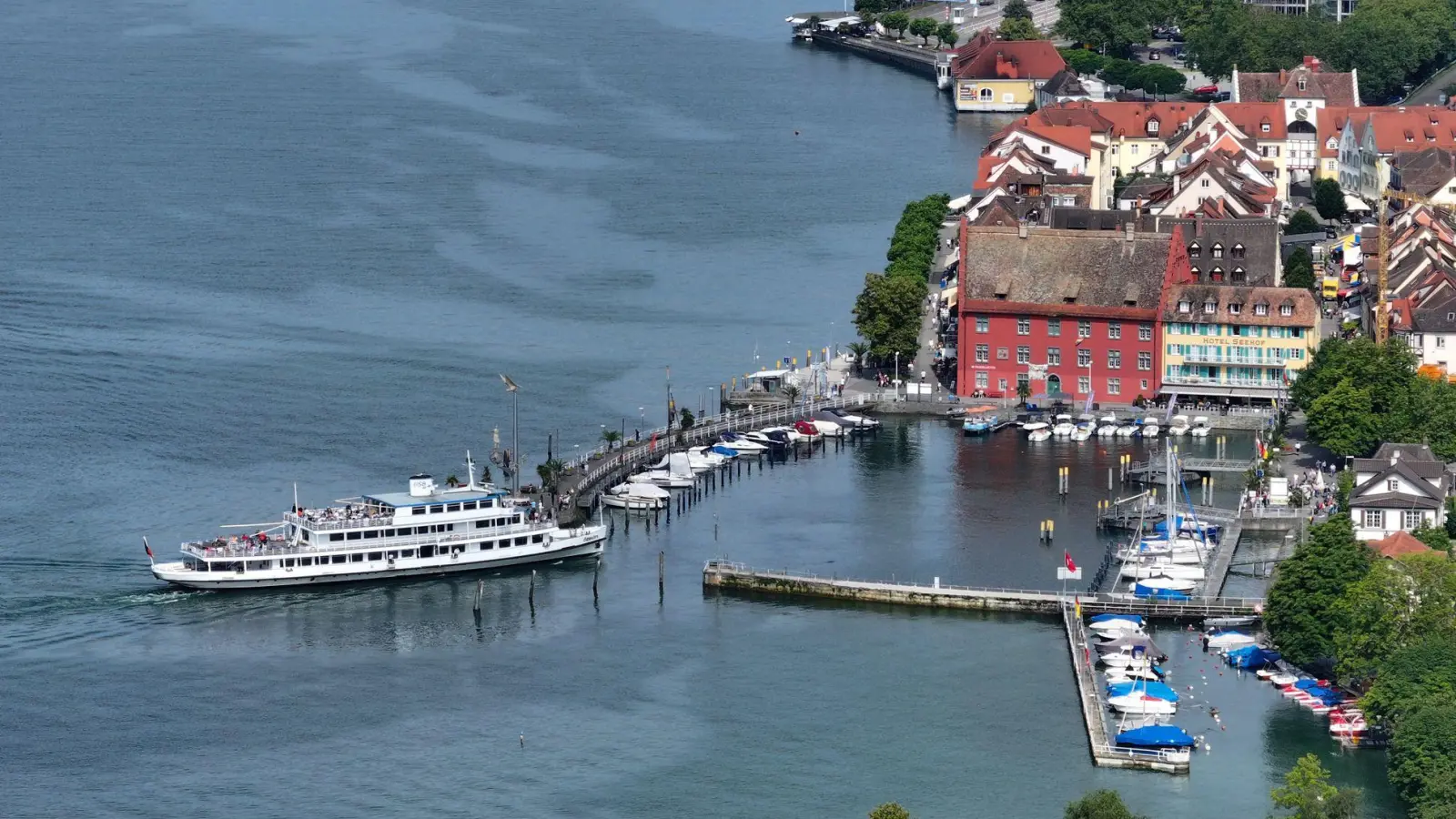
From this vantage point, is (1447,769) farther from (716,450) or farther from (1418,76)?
(1418,76)

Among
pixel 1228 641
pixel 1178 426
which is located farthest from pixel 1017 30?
pixel 1228 641

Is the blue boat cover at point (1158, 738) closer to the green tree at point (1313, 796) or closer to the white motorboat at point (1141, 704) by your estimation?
the white motorboat at point (1141, 704)

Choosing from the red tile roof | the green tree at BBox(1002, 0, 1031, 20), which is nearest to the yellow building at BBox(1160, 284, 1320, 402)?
the red tile roof

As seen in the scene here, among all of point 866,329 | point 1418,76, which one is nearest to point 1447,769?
point 866,329

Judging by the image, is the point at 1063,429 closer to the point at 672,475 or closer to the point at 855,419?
the point at 855,419

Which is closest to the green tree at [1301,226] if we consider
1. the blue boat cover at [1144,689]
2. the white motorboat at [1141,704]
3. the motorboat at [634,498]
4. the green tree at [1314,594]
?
the motorboat at [634,498]

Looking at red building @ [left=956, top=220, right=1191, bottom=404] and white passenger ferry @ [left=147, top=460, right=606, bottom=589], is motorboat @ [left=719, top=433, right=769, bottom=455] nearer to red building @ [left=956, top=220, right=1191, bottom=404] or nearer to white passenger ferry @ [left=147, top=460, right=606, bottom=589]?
red building @ [left=956, top=220, right=1191, bottom=404]
